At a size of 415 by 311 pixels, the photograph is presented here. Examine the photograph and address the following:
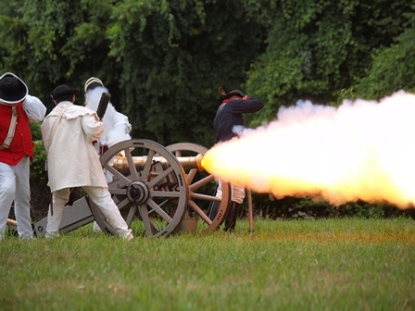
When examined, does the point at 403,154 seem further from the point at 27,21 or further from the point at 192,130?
the point at 27,21

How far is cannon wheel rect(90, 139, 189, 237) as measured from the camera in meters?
11.3

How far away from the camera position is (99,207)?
37.2 ft

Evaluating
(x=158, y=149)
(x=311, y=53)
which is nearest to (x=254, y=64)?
(x=311, y=53)

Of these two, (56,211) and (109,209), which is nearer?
(109,209)

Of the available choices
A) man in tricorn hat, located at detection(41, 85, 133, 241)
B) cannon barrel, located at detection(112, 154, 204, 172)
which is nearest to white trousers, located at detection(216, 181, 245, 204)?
cannon barrel, located at detection(112, 154, 204, 172)

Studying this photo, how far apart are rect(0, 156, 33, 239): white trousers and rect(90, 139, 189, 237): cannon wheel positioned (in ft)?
2.72

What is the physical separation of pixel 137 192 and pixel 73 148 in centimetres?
94

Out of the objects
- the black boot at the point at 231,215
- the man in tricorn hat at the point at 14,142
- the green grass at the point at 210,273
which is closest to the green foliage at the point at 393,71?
the black boot at the point at 231,215

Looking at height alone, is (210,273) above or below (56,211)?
above

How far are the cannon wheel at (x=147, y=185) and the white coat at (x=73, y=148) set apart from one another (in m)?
0.37

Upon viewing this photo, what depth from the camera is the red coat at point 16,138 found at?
1124 cm

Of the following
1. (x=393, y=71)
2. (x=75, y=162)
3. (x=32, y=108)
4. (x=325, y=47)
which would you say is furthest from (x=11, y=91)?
(x=325, y=47)

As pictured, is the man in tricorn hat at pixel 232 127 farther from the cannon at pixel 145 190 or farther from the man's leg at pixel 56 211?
the man's leg at pixel 56 211

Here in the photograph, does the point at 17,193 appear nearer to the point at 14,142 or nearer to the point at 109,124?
the point at 14,142
